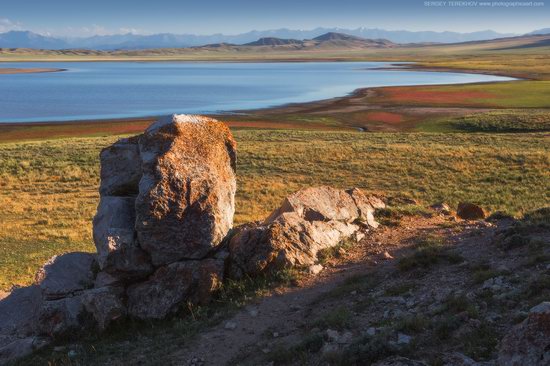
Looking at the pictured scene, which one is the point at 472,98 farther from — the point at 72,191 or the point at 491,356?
the point at 491,356

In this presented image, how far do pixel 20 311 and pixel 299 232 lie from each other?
26.2 feet

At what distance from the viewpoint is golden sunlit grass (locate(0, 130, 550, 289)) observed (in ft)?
80.2

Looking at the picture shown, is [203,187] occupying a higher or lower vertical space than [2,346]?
higher

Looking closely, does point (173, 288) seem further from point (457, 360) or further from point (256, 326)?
point (457, 360)

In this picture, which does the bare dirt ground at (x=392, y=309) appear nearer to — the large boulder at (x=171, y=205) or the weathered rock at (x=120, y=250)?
the large boulder at (x=171, y=205)

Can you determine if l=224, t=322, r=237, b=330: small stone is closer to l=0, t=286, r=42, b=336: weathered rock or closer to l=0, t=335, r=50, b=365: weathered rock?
l=0, t=335, r=50, b=365: weathered rock

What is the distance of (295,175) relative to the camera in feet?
121

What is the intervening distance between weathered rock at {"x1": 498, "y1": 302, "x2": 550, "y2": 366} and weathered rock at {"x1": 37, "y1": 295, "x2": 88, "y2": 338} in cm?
945

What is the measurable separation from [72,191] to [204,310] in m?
25.0

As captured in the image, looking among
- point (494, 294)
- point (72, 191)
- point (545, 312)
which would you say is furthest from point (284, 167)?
point (545, 312)

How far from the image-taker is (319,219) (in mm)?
15547

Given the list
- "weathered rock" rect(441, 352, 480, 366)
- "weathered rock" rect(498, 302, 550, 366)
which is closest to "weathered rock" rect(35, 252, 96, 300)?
"weathered rock" rect(441, 352, 480, 366)

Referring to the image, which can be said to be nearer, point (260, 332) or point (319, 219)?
point (260, 332)

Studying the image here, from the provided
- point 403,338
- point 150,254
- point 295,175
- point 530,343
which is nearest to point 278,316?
point 403,338
